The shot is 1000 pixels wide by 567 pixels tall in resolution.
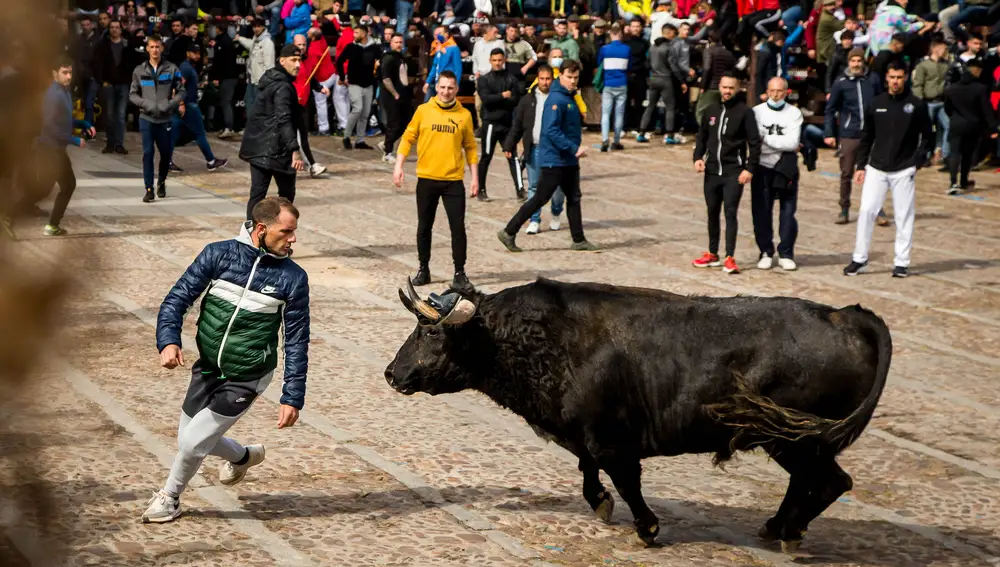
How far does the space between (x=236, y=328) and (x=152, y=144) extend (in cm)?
→ 1294

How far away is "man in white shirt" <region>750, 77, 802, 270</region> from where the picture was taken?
15.5 metres

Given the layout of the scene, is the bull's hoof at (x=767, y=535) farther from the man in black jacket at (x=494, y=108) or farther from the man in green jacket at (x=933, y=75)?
the man in green jacket at (x=933, y=75)

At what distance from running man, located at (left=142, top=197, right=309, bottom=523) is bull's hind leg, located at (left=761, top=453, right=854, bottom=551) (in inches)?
106

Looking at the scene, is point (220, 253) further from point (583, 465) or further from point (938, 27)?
point (938, 27)

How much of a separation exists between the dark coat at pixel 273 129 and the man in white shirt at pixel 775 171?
545 cm

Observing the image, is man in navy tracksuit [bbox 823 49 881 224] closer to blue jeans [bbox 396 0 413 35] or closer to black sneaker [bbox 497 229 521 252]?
black sneaker [bbox 497 229 521 252]

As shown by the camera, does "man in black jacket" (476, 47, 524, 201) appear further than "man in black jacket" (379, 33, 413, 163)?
No

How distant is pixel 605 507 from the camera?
7410mm

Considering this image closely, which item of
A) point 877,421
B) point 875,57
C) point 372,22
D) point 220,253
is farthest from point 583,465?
point 372,22

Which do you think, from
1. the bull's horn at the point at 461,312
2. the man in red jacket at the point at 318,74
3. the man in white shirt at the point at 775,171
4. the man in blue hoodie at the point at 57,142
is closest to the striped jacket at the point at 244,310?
the bull's horn at the point at 461,312

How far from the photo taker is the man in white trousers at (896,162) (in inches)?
600

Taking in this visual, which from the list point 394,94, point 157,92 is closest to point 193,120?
point 157,92

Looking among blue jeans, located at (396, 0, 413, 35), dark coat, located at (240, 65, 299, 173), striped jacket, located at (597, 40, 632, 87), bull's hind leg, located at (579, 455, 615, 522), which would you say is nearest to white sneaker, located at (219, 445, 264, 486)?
bull's hind leg, located at (579, 455, 615, 522)

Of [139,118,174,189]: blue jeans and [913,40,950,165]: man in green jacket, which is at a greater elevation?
[913,40,950,165]: man in green jacket
